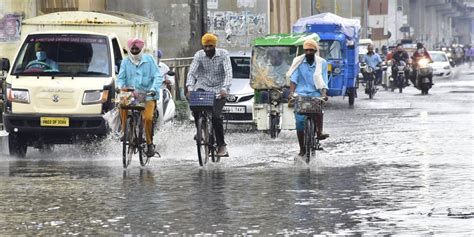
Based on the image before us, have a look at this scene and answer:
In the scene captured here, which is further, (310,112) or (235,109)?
(235,109)

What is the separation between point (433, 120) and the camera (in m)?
27.1

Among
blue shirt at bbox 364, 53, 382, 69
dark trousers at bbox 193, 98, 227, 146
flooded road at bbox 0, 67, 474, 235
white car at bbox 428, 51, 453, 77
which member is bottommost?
white car at bbox 428, 51, 453, 77

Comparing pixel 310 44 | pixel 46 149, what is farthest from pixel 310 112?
pixel 46 149

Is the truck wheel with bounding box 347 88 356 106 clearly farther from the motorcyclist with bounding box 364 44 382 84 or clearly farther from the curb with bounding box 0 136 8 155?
the curb with bounding box 0 136 8 155

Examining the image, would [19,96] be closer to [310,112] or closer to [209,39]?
[209,39]

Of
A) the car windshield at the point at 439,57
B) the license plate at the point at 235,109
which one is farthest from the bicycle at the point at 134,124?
the car windshield at the point at 439,57

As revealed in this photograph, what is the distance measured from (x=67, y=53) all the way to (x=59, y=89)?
108cm

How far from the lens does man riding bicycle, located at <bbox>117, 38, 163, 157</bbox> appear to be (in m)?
17.4

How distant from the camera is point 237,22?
4897cm

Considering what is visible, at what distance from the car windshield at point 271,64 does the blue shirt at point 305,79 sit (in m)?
6.66

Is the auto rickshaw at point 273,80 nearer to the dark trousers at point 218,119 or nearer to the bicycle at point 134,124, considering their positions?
the dark trousers at point 218,119

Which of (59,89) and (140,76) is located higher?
(140,76)

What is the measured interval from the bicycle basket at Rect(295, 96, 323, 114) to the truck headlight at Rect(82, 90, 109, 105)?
292 cm

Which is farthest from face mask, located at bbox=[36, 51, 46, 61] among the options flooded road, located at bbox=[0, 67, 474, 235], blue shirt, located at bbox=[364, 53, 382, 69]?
blue shirt, located at bbox=[364, 53, 382, 69]
